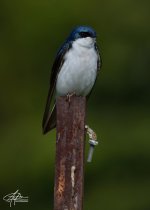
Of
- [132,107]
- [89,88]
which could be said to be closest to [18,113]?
[132,107]

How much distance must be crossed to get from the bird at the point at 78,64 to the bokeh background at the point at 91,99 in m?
2.49

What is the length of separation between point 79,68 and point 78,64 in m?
0.02

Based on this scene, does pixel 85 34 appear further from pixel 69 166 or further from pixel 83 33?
pixel 69 166

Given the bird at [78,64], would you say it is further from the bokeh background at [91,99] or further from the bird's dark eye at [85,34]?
the bokeh background at [91,99]

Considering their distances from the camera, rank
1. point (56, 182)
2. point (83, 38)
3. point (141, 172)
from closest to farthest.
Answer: point (56, 182) < point (83, 38) < point (141, 172)

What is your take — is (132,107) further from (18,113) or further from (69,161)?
(69,161)

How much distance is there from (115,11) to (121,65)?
48 cm

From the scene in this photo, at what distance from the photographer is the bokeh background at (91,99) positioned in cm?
955

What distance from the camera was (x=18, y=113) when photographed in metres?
10.1

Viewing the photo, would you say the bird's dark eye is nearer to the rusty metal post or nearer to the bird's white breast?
the bird's white breast

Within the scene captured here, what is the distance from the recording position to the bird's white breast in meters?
6.76

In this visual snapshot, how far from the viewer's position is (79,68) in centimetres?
676

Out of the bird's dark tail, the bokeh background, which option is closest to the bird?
the bird's dark tail

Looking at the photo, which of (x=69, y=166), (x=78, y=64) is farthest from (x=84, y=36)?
(x=69, y=166)
